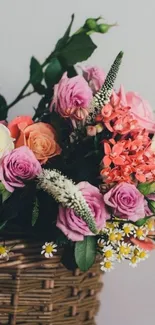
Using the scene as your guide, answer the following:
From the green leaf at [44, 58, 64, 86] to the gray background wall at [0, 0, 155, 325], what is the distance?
0.24 metres

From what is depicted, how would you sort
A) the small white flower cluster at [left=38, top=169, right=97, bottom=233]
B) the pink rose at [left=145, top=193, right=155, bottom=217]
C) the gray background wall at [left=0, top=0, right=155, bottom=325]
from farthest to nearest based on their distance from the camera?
the gray background wall at [left=0, top=0, right=155, bottom=325], the pink rose at [left=145, top=193, right=155, bottom=217], the small white flower cluster at [left=38, top=169, right=97, bottom=233]

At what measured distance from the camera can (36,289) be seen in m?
1.04

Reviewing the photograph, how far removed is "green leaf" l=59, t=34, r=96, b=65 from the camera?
1160 mm

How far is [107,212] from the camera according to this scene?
39.5 inches

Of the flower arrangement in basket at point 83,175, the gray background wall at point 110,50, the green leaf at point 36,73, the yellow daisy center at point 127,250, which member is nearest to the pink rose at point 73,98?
the flower arrangement in basket at point 83,175

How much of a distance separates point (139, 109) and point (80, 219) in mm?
214

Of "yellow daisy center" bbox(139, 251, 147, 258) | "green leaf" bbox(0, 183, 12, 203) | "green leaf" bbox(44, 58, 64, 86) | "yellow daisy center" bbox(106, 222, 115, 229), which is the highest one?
"green leaf" bbox(44, 58, 64, 86)

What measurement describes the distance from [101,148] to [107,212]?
0.32 ft

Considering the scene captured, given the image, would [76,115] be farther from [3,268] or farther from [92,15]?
[92,15]

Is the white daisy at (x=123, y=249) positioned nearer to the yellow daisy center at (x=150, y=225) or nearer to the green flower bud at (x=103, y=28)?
the yellow daisy center at (x=150, y=225)

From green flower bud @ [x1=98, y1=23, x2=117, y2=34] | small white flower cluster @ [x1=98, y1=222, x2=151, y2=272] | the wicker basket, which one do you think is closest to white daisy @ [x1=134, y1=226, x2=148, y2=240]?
small white flower cluster @ [x1=98, y1=222, x2=151, y2=272]

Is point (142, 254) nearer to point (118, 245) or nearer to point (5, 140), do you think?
point (118, 245)

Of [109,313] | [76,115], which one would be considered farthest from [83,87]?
[109,313]

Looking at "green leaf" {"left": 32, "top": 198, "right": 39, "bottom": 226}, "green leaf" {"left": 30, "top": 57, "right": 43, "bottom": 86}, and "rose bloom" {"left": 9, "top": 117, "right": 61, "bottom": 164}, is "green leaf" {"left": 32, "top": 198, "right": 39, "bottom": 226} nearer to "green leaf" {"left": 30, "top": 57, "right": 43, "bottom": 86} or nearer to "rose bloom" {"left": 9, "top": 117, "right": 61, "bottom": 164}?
"rose bloom" {"left": 9, "top": 117, "right": 61, "bottom": 164}
